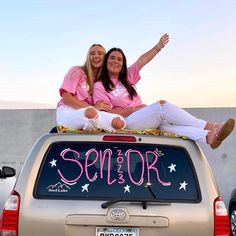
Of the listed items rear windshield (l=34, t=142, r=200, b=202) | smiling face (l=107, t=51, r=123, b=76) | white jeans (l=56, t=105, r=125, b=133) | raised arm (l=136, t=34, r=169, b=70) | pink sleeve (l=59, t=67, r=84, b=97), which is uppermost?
raised arm (l=136, t=34, r=169, b=70)

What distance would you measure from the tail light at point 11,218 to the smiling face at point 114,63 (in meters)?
2.30

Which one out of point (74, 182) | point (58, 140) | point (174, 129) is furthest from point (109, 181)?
point (174, 129)

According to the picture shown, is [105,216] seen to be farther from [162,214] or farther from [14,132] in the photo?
[14,132]

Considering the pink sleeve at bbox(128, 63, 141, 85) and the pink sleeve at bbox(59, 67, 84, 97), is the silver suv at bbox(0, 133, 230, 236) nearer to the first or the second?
the pink sleeve at bbox(59, 67, 84, 97)

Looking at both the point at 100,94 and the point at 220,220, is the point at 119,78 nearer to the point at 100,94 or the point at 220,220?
the point at 100,94

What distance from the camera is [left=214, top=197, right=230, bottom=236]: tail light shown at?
379 centimetres

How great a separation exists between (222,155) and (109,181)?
35.3 ft

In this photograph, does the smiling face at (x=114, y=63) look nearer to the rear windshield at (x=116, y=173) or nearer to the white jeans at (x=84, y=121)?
the white jeans at (x=84, y=121)

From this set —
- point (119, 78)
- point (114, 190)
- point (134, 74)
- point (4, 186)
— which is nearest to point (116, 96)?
point (119, 78)

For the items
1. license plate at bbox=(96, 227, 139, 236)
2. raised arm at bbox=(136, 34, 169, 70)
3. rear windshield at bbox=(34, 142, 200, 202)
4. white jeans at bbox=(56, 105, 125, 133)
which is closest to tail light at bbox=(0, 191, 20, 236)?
rear windshield at bbox=(34, 142, 200, 202)

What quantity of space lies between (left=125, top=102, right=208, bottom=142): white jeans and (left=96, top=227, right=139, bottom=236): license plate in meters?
1.15

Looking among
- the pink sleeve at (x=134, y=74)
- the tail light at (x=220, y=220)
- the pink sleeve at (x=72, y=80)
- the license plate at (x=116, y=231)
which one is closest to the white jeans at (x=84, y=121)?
the pink sleeve at (x=72, y=80)

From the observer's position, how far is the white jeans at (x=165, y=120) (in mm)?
4594

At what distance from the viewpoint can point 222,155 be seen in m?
14.1
